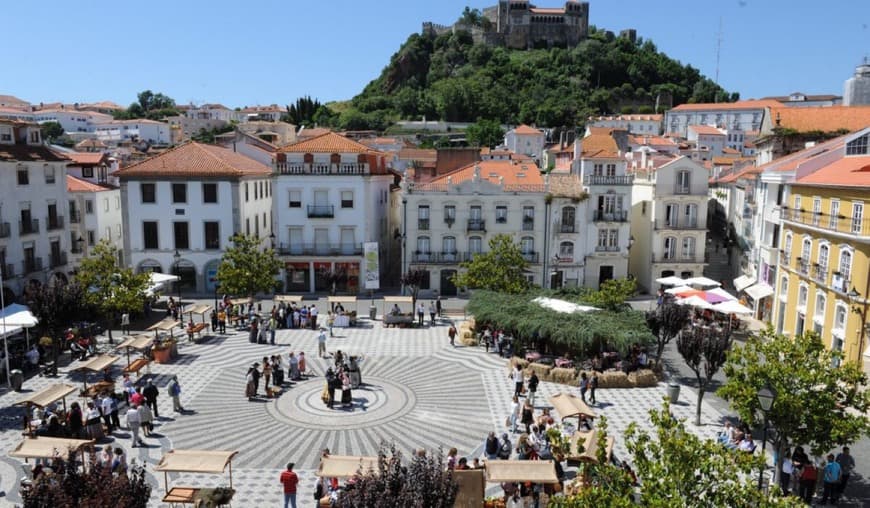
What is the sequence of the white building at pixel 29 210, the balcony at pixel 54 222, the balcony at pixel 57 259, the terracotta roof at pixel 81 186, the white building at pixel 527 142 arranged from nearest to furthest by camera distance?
1. the white building at pixel 29 210
2. the balcony at pixel 54 222
3. the balcony at pixel 57 259
4. the terracotta roof at pixel 81 186
5. the white building at pixel 527 142

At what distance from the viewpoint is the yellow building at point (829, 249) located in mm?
26266

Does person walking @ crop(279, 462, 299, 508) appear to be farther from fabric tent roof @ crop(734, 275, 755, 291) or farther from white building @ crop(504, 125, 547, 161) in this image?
white building @ crop(504, 125, 547, 161)

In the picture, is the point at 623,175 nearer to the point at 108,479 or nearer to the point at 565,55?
the point at 108,479

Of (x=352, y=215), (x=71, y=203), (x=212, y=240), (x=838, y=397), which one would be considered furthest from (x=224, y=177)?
(x=838, y=397)

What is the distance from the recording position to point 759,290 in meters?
37.2

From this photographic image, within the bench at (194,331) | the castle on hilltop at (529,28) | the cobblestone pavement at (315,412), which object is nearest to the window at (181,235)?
the bench at (194,331)

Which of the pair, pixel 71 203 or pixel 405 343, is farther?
pixel 71 203

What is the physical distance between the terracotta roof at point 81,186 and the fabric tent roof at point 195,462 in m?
37.8

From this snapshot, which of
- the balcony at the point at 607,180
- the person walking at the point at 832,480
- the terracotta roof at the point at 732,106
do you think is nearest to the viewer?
the person walking at the point at 832,480

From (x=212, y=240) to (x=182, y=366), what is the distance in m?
17.4

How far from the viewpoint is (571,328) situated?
2628cm

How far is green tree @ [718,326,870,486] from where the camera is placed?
586 inches

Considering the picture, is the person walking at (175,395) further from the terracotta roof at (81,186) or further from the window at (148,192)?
the terracotta roof at (81,186)

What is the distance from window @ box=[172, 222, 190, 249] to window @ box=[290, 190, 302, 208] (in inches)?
279
